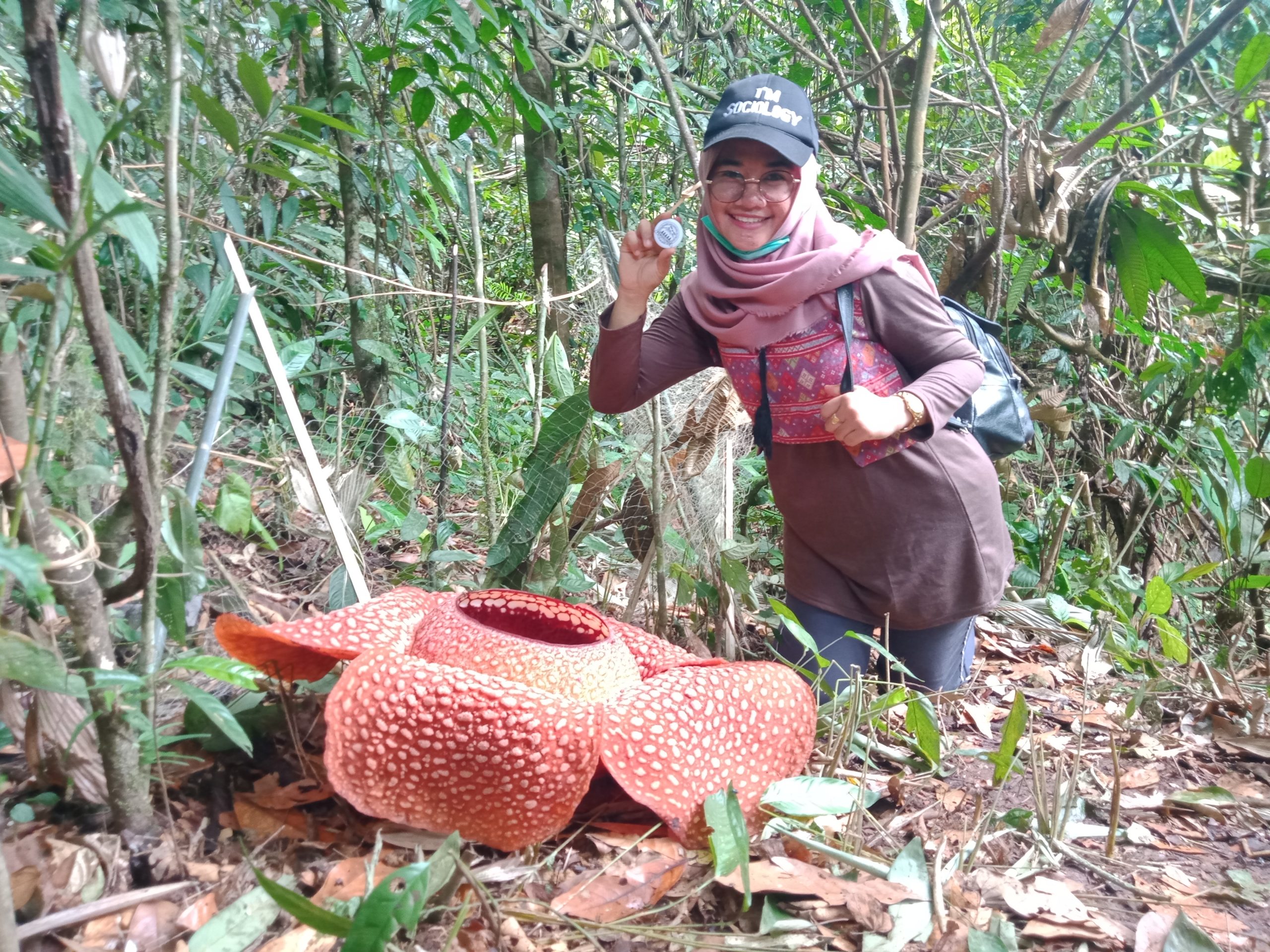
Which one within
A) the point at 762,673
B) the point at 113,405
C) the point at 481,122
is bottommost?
the point at 762,673

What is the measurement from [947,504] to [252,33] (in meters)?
2.32

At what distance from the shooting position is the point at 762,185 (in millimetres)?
1969

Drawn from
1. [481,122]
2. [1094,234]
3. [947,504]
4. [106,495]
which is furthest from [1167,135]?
[106,495]

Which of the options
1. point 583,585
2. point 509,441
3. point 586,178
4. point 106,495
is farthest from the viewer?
point 586,178

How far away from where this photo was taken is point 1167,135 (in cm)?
339

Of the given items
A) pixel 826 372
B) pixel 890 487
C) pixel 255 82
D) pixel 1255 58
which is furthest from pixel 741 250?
pixel 1255 58

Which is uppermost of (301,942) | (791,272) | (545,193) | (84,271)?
(545,193)

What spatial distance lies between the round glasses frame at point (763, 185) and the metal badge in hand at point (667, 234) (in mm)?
138

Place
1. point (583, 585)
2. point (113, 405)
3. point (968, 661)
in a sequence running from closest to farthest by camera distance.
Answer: point (113, 405) < point (583, 585) < point (968, 661)

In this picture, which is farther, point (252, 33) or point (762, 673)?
point (252, 33)

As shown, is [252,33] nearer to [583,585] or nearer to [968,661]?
[583,585]

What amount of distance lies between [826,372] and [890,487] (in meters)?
0.32

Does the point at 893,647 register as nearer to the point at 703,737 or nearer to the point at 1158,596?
the point at 1158,596

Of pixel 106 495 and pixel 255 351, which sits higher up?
pixel 255 351
